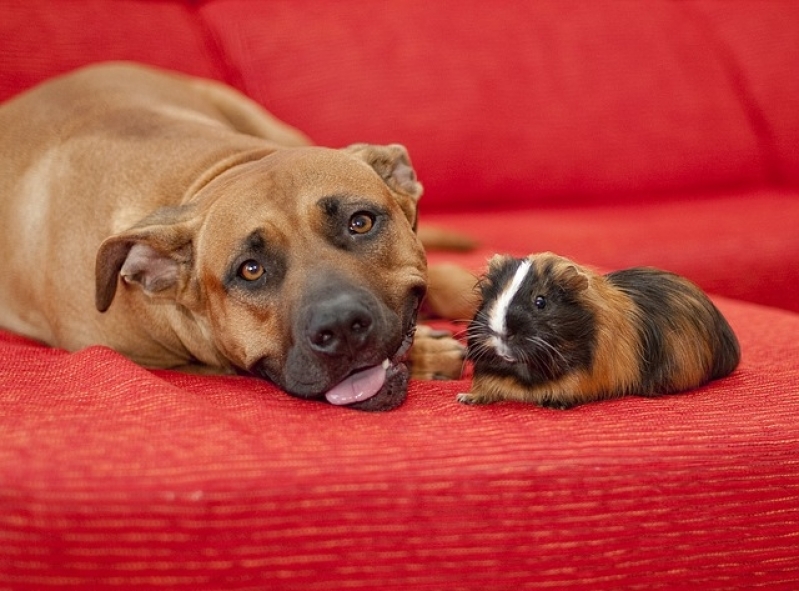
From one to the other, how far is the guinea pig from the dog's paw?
0.42m

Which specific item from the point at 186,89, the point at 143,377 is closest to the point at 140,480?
the point at 143,377

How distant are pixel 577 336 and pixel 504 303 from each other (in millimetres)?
175

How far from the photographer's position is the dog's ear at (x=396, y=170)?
2.60 meters

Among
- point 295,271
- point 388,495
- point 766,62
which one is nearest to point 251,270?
point 295,271

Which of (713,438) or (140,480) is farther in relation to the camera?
(713,438)

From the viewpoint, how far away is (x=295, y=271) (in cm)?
218

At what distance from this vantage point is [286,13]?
4301 mm

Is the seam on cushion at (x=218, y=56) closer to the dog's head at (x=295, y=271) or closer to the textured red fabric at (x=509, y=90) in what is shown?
the textured red fabric at (x=509, y=90)

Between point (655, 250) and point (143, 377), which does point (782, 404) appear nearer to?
point (143, 377)

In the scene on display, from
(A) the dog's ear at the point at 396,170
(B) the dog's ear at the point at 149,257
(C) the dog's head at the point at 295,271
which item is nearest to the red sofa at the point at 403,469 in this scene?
(C) the dog's head at the point at 295,271

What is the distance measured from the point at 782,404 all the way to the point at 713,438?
1.08 feet

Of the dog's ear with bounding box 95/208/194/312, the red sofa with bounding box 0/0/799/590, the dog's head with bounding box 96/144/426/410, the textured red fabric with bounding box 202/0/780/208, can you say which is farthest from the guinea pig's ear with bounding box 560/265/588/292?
the textured red fabric with bounding box 202/0/780/208

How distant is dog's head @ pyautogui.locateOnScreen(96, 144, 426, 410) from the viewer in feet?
6.79

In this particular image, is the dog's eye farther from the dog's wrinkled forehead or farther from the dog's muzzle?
the dog's muzzle
